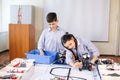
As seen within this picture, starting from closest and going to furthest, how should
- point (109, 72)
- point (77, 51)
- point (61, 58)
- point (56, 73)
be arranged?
point (109, 72) < point (56, 73) < point (77, 51) < point (61, 58)

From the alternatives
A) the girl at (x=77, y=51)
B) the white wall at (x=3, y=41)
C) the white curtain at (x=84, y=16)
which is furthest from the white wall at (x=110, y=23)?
the girl at (x=77, y=51)

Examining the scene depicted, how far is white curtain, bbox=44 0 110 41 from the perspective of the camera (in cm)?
525

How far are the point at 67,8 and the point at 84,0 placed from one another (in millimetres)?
520

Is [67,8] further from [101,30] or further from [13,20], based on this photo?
[13,20]

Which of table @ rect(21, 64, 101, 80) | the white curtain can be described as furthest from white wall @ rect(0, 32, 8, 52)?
table @ rect(21, 64, 101, 80)

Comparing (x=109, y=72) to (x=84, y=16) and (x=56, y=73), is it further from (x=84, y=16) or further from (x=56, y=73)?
(x=84, y=16)

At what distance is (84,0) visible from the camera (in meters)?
5.26

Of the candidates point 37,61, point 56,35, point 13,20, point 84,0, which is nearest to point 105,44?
point 84,0

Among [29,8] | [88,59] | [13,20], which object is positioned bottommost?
[88,59]

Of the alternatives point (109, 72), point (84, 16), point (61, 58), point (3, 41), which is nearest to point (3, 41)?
point (3, 41)

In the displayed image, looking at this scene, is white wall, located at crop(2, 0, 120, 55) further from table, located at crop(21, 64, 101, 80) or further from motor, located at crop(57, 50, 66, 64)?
table, located at crop(21, 64, 101, 80)

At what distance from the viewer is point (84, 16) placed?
5320 millimetres

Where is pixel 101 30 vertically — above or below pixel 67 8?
below

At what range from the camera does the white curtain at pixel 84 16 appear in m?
5.25
